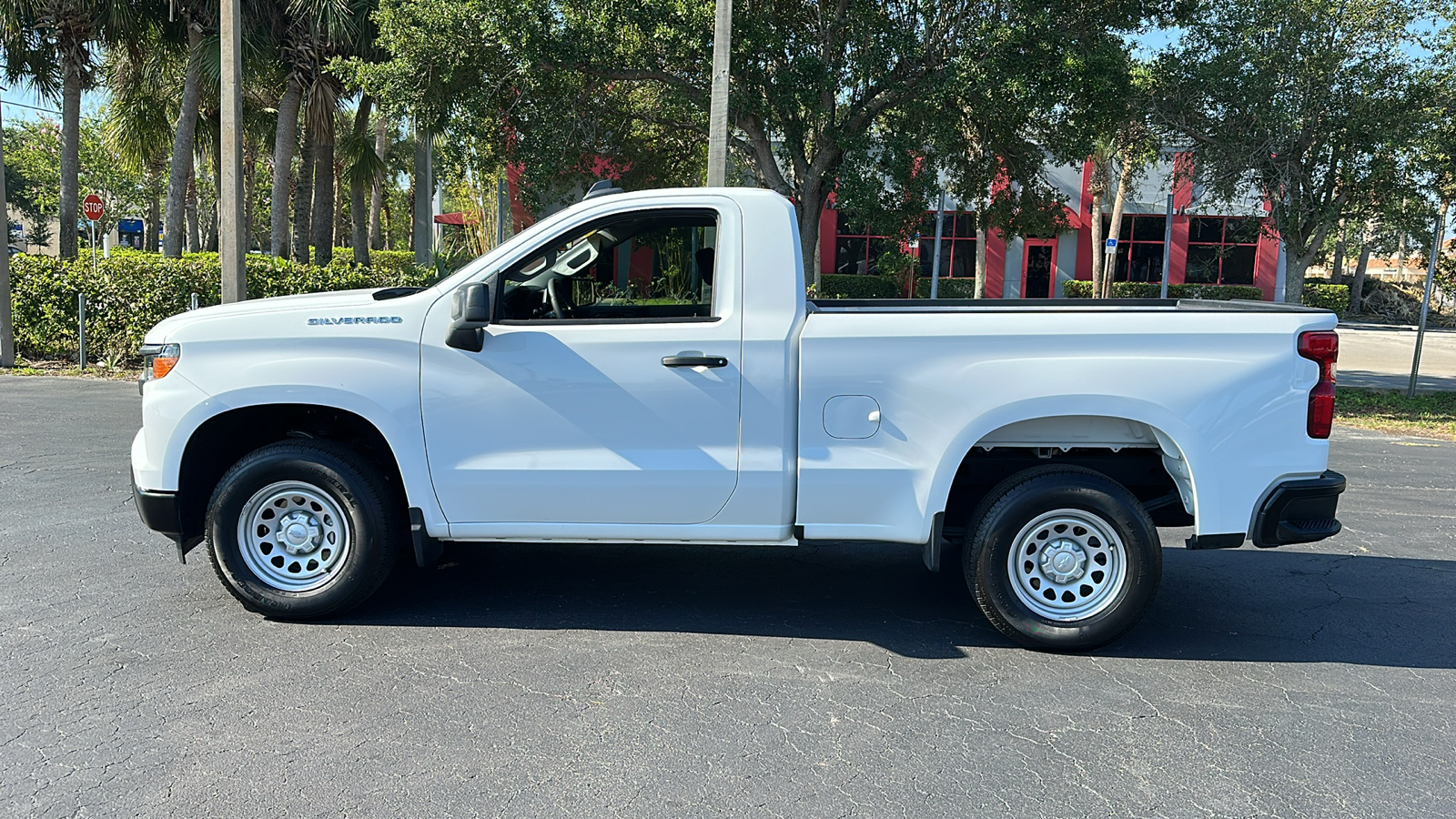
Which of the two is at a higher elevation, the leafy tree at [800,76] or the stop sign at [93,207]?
the leafy tree at [800,76]

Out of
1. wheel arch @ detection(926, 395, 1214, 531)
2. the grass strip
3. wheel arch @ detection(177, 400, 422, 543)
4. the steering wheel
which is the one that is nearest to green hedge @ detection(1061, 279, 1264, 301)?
the grass strip

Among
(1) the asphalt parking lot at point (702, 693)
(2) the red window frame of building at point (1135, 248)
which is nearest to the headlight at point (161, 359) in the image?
(1) the asphalt parking lot at point (702, 693)

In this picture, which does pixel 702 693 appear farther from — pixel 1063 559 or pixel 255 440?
pixel 255 440

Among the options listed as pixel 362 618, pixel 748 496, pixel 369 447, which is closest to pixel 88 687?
pixel 362 618

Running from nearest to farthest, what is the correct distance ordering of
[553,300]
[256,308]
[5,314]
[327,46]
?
[256,308] → [553,300] → [5,314] → [327,46]

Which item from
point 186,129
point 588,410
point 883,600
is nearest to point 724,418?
point 588,410

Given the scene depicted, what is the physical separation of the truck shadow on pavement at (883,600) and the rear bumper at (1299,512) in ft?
1.86

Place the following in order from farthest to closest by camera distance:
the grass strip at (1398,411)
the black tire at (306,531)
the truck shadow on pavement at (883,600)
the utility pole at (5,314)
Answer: the utility pole at (5,314)
the grass strip at (1398,411)
the truck shadow on pavement at (883,600)
the black tire at (306,531)

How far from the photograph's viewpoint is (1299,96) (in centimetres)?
1463

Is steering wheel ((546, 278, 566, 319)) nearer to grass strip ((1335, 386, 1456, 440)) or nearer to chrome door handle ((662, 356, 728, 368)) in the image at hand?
chrome door handle ((662, 356, 728, 368))

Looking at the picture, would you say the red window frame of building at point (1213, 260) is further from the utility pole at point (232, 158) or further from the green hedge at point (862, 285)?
the utility pole at point (232, 158)

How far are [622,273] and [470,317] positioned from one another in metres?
0.86

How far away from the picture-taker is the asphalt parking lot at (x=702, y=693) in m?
→ 3.45

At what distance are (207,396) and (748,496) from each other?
2.44 meters
